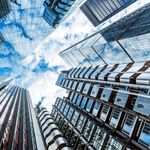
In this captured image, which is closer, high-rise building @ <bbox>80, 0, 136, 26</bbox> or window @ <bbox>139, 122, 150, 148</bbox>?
window @ <bbox>139, 122, 150, 148</bbox>

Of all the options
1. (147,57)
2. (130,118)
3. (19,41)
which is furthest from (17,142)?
(19,41)

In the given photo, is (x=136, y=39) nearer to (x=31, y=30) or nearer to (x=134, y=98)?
(x=134, y=98)

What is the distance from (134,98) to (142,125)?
140 inches

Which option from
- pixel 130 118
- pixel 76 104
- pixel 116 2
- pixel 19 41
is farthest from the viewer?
pixel 116 2

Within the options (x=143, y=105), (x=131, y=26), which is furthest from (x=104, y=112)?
(x=131, y=26)

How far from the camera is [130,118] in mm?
22594

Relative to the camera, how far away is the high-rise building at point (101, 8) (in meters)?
82.8

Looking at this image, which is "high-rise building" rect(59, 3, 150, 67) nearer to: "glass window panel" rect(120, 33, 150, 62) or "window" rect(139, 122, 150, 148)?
"glass window panel" rect(120, 33, 150, 62)

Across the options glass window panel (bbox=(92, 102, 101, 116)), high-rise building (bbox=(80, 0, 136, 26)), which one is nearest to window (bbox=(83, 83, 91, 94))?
glass window panel (bbox=(92, 102, 101, 116))

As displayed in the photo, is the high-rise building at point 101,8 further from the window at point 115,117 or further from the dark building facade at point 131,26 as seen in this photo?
the window at point 115,117

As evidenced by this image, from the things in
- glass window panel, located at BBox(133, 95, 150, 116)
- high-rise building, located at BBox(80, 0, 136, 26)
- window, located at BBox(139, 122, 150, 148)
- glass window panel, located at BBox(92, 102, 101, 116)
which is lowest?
window, located at BBox(139, 122, 150, 148)

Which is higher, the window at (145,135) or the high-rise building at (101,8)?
the high-rise building at (101,8)

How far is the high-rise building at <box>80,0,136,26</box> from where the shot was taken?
272ft

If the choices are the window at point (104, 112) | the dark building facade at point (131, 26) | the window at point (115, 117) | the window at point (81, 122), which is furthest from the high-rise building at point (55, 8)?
the window at point (115, 117)
